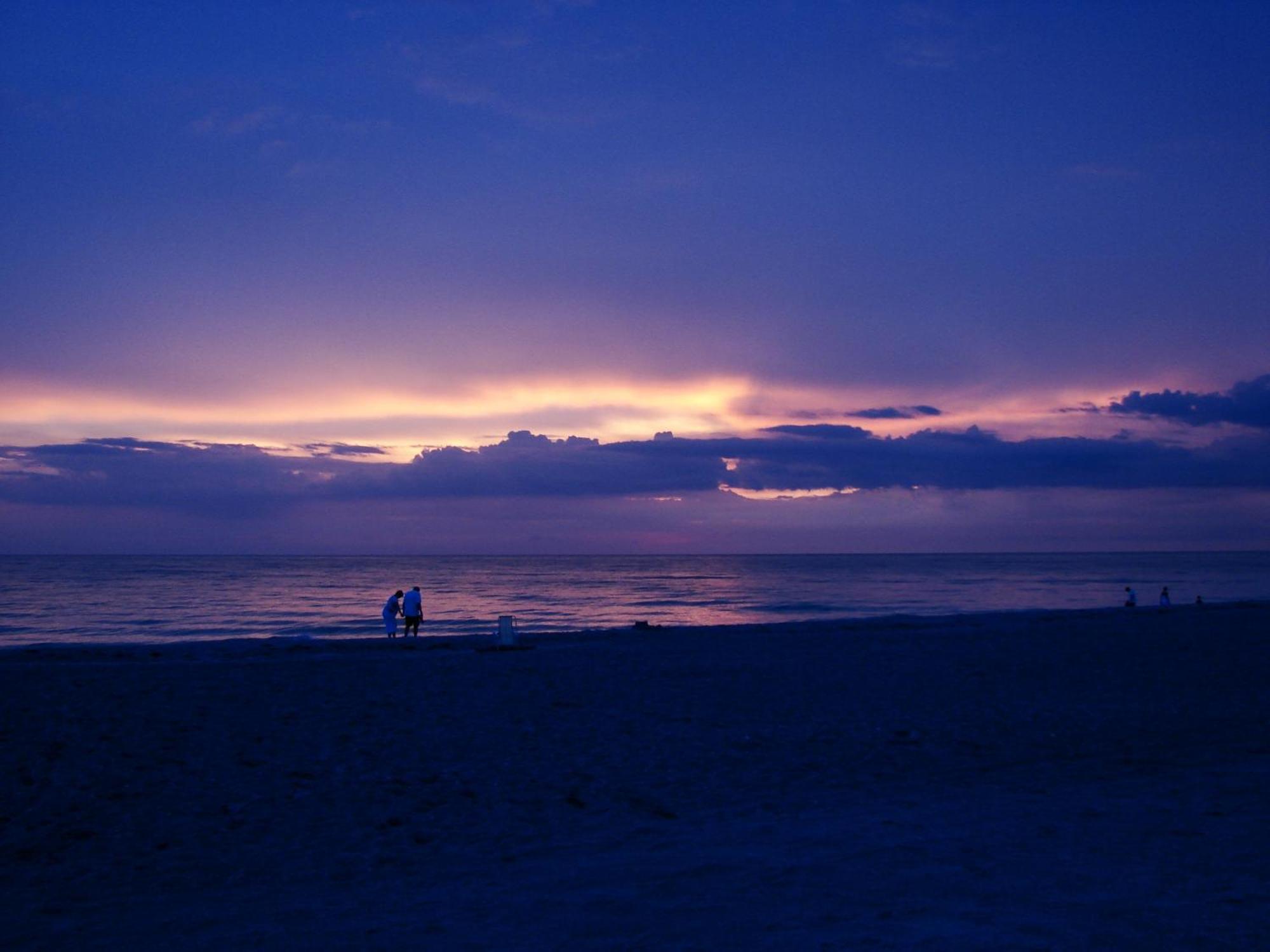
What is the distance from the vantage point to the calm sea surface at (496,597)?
39125 mm

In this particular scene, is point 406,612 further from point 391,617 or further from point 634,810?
point 634,810

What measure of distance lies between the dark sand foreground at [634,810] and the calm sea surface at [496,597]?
2165 cm

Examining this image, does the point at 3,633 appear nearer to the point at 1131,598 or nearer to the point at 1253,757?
the point at 1253,757

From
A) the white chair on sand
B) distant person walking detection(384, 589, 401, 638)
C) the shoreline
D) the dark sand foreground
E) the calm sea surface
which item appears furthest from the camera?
the calm sea surface

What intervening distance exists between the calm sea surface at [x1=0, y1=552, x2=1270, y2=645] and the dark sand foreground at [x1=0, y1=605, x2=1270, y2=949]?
21.7 m

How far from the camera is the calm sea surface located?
39.1 m

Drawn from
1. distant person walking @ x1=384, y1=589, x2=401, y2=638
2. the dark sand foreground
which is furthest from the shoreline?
the dark sand foreground

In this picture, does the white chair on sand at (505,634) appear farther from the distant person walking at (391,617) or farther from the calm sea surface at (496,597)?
the calm sea surface at (496,597)

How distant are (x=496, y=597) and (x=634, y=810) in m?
56.9

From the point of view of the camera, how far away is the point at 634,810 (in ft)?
26.0

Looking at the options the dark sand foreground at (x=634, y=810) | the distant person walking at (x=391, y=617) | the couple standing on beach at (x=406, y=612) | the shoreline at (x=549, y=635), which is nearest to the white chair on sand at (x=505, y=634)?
A: the shoreline at (x=549, y=635)

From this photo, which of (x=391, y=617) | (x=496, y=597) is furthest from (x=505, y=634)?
(x=496, y=597)

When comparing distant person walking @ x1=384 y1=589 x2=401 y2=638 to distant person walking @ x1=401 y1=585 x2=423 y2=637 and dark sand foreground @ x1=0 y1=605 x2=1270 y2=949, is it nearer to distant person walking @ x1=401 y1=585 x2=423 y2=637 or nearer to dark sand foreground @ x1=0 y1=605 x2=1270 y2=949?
distant person walking @ x1=401 y1=585 x2=423 y2=637

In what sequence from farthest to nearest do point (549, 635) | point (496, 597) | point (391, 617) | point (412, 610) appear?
point (496, 597) → point (549, 635) → point (412, 610) → point (391, 617)
